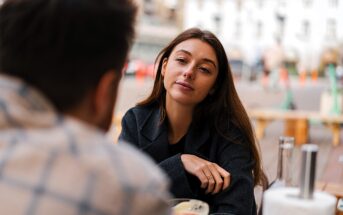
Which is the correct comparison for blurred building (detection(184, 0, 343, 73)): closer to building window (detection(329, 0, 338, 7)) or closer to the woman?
building window (detection(329, 0, 338, 7))

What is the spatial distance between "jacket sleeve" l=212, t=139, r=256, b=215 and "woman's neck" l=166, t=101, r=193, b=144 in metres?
0.21

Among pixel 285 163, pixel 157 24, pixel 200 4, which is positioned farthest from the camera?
pixel 200 4

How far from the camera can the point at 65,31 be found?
2.17ft

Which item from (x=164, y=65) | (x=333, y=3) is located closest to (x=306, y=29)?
(x=333, y=3)

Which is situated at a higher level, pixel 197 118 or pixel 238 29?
pixel 238 29

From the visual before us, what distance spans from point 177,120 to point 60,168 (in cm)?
111

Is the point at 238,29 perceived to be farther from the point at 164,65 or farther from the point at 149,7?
the point at 164,65

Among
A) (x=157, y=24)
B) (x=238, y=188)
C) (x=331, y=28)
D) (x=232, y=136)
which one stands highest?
(x=331, y=28)

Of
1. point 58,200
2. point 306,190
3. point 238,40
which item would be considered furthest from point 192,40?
point 238,40

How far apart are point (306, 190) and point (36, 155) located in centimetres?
45

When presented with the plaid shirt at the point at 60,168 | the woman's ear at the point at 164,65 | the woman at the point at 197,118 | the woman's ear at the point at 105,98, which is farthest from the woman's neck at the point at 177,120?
the plaid shirt at the point at 60,168

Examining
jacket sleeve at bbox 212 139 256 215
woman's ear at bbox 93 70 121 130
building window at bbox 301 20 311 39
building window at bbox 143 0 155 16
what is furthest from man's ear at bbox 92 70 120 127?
building window at bbox 143 0 155 16

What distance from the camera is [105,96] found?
0.72m

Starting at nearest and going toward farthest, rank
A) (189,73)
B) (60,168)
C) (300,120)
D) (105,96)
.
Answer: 1. (60,168)
2. (105,96)
3. (189,73)
4. (300,120)
